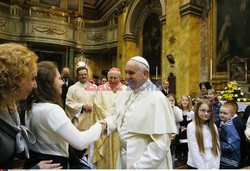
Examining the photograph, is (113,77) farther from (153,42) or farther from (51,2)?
(51,2)

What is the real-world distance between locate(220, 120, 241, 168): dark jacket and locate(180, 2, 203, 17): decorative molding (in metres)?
7.06

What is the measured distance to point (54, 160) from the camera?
5.62 feet

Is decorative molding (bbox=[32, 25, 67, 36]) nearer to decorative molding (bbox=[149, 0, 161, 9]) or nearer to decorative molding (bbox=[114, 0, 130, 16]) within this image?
decorative molding (bbox=[114, 0, 130, 16])

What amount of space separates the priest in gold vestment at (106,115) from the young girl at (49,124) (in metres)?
2.28

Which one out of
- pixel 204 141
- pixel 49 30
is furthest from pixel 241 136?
pixel 49 30

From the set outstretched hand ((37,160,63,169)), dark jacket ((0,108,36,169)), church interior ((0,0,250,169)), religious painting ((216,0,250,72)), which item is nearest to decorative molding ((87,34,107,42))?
church interior ((0,0,250,169))

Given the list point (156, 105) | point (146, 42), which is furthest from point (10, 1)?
point (156, 105)

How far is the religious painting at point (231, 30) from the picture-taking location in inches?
322

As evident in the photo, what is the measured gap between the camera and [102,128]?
226 centimetres

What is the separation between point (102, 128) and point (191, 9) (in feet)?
28.0

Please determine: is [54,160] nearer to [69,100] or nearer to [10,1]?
[69,100]

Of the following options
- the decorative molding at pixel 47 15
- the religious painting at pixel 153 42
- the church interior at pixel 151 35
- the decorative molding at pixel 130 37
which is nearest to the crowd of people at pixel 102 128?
the church interior at pixel 151 35

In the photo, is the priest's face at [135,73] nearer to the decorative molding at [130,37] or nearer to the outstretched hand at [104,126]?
the outstretched hand at [104,126]

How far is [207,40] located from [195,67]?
1204 millimetres
